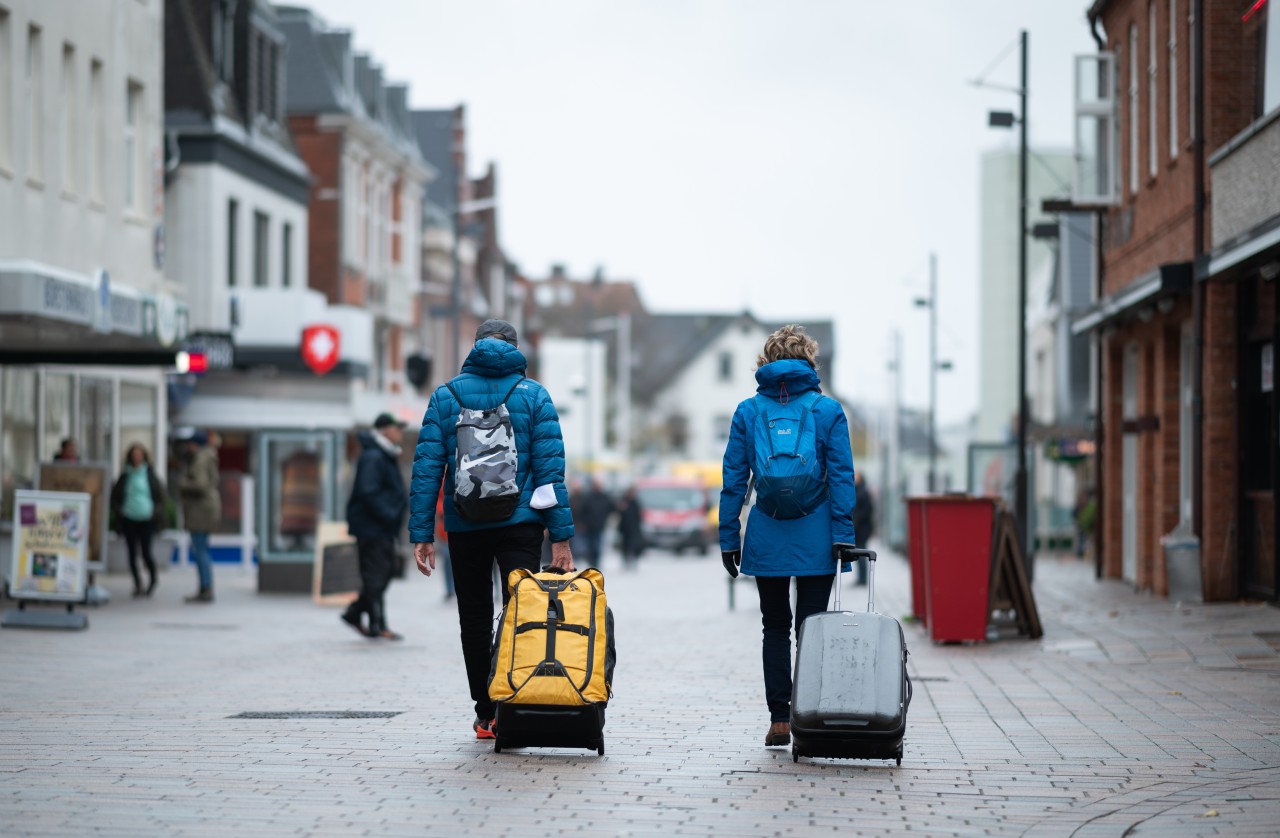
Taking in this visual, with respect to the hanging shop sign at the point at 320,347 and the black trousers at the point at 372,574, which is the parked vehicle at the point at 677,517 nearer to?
the hanging shop sign at the point at 320,347

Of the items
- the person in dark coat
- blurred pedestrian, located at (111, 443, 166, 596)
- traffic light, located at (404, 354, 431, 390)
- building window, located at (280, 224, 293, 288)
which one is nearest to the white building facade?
blurred pedestrian, located at (111, 443, 166, 596)

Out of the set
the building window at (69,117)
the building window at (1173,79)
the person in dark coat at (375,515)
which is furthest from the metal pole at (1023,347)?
the building window at (69,117)

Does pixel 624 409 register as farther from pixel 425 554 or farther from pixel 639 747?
pixel 425 554

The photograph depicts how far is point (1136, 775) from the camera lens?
28.6 feet

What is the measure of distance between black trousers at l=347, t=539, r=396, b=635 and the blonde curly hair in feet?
25.9

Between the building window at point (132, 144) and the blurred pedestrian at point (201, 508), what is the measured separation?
7569 millimetres

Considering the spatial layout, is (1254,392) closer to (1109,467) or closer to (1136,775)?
(1109,467)

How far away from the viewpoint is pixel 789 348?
9398 mm

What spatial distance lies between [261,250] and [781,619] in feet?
110

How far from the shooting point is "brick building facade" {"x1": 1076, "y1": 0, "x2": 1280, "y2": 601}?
66.4ft

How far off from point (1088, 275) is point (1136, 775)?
46.1 metres

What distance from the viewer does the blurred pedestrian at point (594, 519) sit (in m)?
38.0

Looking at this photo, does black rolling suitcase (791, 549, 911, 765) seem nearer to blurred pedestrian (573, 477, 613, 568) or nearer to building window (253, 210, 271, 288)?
blurred pedestrian (573, 477, 613, 568)

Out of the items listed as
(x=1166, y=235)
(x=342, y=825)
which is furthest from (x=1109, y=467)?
(x=342, y=825)
